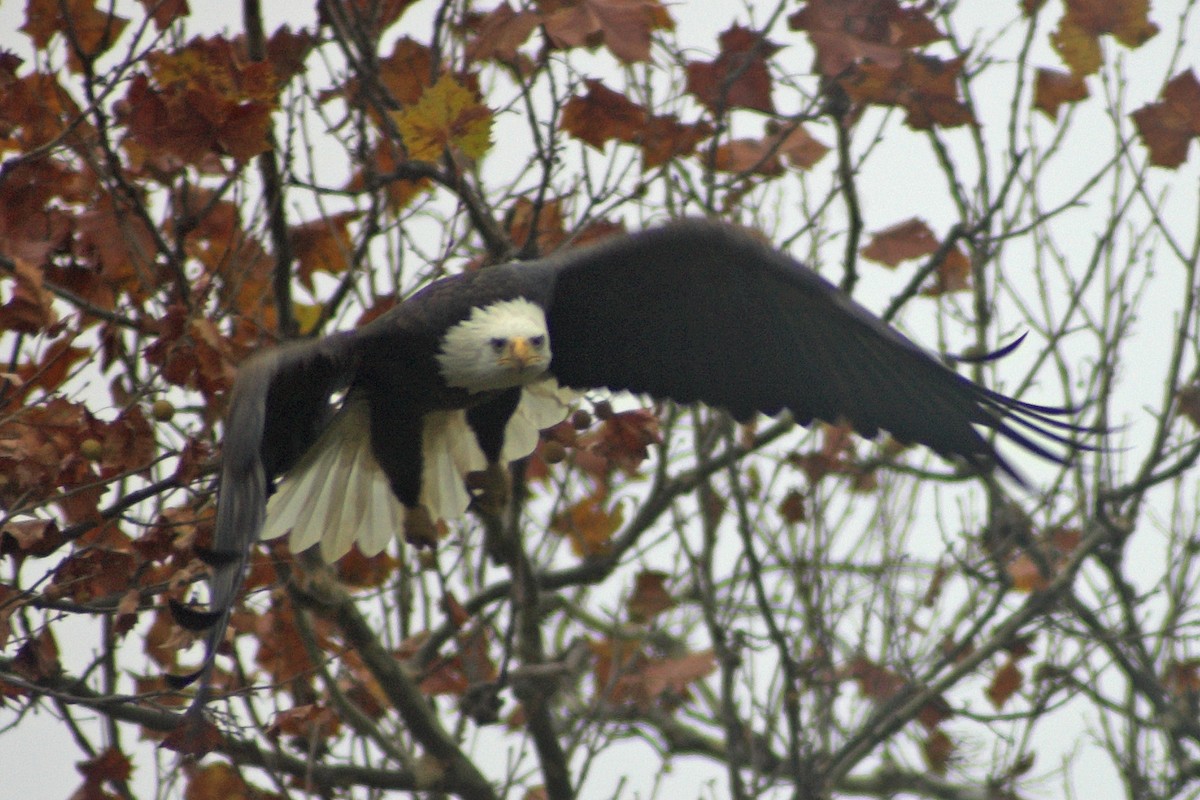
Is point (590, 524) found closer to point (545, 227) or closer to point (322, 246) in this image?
point (545, 227)

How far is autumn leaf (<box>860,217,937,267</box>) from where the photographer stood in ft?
10.4

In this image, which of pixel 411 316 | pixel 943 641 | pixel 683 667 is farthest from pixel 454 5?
pixel 943 641

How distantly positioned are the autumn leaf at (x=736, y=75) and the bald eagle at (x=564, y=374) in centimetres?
27

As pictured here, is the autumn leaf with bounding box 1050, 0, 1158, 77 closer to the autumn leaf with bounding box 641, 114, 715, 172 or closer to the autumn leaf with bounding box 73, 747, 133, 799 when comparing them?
the autumn leaf with bounding box 641, 114, 715, 172

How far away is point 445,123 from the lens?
2355 millimetres

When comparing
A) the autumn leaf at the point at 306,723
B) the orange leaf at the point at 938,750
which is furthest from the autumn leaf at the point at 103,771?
the orange leaf at the point at 938,750

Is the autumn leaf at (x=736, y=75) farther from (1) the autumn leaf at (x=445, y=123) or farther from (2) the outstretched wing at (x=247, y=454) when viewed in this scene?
(2) the outstretched wing at (x=247, y=454)

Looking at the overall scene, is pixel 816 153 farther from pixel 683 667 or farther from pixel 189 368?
pixel 189 368

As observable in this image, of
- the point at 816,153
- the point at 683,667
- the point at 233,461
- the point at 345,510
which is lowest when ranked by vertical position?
the point at 233,461

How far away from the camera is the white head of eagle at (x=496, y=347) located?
2.66m

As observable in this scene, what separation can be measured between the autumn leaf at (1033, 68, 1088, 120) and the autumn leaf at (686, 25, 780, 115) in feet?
2.35

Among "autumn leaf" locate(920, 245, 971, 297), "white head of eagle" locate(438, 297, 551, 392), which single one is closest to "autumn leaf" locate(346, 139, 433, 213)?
"white head of eagle" locate(438, 297, 551, 392)

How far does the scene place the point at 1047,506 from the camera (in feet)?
11.4

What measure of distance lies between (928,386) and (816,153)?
0.58 metres
